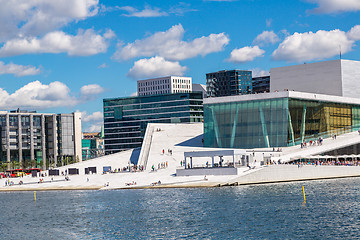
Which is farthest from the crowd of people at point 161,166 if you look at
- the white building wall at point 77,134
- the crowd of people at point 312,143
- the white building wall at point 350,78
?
the white building wall at point 77,134

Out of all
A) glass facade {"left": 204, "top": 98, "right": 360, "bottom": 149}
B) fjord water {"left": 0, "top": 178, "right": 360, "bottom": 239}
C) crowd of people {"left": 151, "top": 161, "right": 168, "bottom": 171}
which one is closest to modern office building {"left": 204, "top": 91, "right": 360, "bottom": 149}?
glass facade {"left": 204, "top": 98, "right": 360, "bottom": 149}

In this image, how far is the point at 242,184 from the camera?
275 ft

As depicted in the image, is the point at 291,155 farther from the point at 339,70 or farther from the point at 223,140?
the point at 339,70

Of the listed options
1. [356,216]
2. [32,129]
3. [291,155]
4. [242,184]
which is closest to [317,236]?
[356,216]

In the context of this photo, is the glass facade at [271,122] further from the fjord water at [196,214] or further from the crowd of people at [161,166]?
the fjord water at [196,214]

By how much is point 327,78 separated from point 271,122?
25.8 meters

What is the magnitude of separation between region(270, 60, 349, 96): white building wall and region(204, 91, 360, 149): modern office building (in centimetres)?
901

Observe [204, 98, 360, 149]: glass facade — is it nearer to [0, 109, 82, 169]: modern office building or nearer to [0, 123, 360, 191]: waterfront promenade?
[0, 123, 360, 191]: waterfront promenade

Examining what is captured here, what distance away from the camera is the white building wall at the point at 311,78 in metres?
124

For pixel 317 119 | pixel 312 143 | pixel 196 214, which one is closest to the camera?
pixel 196 214

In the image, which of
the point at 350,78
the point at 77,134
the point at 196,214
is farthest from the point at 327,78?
the point at 77,134

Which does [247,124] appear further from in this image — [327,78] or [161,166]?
[327,78]

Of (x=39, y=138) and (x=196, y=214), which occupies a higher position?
(x=39, y=138)

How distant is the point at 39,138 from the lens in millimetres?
189250
